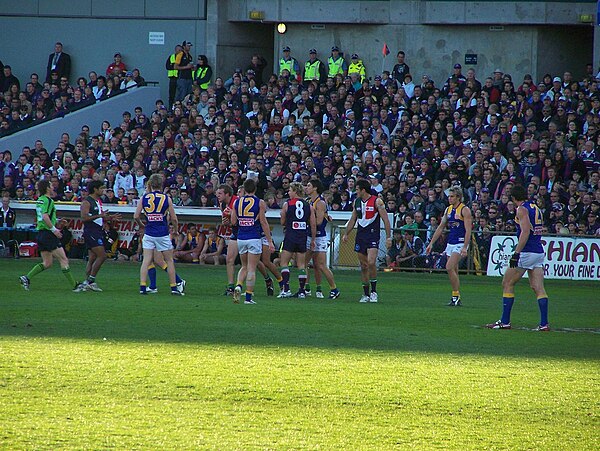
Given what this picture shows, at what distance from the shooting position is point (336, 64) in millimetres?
32000

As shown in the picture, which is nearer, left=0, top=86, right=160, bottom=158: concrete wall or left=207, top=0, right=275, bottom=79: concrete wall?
left=0, top=86, right=160, bottom=158: concrete wall

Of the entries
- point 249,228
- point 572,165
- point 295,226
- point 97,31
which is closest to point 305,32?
point 97,31

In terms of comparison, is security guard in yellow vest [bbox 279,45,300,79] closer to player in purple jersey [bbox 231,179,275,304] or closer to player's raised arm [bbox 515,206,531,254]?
player in purple jersey [bbox 231,179,275,304]

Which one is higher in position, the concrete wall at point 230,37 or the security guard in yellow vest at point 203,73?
the concrete wall at point 230,37

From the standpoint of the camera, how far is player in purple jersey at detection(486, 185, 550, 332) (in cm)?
1341

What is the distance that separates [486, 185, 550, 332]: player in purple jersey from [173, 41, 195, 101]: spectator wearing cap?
2194cm

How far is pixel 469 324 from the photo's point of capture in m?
14.3

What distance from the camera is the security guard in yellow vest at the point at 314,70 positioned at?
31656mm

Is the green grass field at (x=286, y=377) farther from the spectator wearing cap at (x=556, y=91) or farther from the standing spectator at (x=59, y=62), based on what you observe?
the standing spectator at (x=59, y=62)

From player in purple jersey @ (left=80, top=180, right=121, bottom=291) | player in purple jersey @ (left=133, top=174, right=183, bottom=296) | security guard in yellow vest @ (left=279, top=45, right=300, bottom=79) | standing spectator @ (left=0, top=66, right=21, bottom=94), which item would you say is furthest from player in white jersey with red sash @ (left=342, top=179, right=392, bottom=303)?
standing spectator @ (left=0, top=66, right=21, bottom=94)

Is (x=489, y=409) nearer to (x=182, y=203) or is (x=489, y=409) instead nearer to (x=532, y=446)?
(x=532, y=446)

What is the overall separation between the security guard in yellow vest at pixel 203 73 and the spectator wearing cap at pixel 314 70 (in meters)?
3.60

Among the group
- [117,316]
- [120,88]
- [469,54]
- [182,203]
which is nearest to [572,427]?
[117,316]

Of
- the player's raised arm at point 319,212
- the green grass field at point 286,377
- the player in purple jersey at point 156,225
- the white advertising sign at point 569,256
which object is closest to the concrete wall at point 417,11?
the white advertising sign at point 569,256
